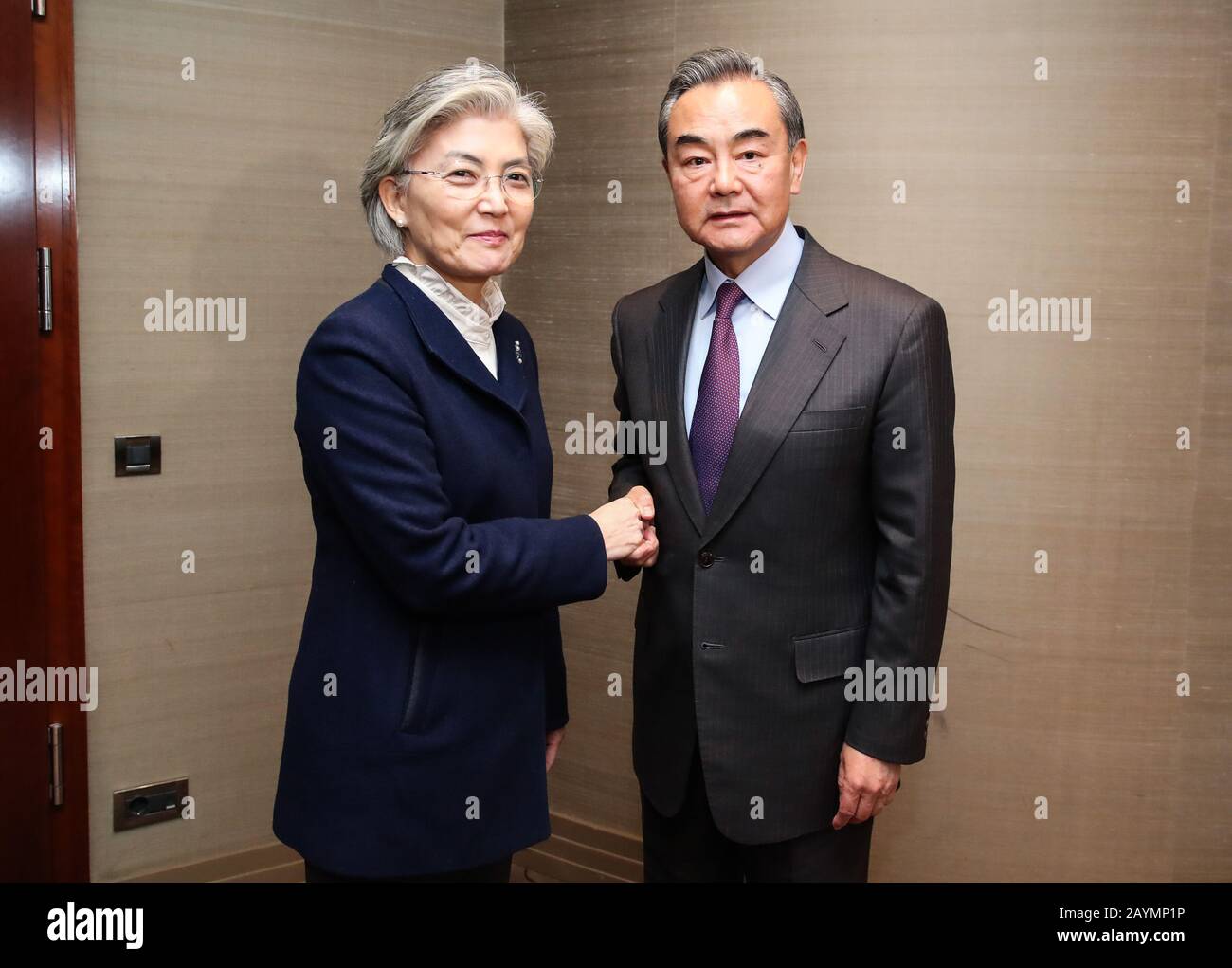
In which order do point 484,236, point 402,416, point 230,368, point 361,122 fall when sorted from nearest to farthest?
point 402,416 → point 484,236 → point 230,368 → point 361,122

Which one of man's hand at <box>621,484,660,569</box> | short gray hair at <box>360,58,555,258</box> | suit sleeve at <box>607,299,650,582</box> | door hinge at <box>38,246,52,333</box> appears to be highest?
short gray hair at <box>360,58,555,258</box>

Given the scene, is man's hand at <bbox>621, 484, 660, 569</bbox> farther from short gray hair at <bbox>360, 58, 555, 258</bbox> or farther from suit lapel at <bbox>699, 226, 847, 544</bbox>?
short gray hair at <bbox>360, 58, 555, 258</bbox>

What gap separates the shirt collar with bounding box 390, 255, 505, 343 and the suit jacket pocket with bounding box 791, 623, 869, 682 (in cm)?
71

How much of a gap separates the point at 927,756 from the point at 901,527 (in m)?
1.11

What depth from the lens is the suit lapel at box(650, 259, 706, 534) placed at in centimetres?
202

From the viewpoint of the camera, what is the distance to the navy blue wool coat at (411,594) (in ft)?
A: 5.74

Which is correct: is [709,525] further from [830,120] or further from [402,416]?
[830,120]

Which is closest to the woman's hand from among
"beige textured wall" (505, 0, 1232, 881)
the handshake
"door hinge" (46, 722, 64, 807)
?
the handshake

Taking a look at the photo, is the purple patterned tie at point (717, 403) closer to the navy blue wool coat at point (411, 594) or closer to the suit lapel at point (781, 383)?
the suit lapel at point (781, 383)

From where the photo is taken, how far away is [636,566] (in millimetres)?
2086

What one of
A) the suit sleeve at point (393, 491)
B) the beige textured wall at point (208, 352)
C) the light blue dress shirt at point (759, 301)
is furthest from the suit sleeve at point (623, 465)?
the beige textured wall at point (208, 352)

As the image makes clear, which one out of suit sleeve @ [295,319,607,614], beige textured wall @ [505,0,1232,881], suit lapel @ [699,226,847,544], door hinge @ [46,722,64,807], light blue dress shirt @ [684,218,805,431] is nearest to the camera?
suit sleeve @ [295,319,607,614]

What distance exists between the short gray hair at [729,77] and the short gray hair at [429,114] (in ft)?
0.85
